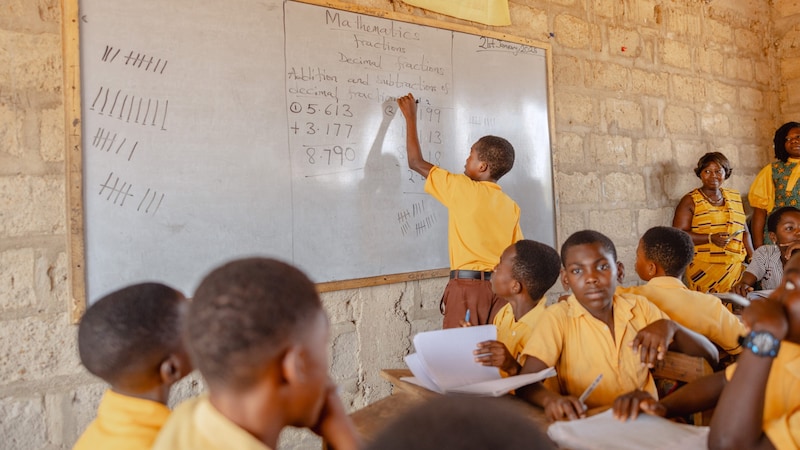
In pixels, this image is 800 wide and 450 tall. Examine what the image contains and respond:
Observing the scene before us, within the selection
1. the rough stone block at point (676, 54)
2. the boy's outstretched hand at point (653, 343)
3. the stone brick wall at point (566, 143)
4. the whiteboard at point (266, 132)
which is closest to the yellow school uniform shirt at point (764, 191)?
the stone brick wall at point (566, 143)

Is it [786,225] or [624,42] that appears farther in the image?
[624,42]

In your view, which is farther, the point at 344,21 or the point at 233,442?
the point at 344,21

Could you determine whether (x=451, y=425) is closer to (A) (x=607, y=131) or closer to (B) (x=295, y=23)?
(B) (x=295, y=23)

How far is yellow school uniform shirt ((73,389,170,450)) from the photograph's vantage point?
1006 millimetres

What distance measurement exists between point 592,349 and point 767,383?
2.07 feet

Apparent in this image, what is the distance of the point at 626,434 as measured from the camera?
1149mm

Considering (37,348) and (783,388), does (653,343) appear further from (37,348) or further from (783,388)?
(37,348)

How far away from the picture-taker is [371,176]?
2818 millimetres

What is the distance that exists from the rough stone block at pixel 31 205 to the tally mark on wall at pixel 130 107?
1.02ft

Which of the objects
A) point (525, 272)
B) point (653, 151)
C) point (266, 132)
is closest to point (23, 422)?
point (266, 132)

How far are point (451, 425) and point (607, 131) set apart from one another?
3.71 m

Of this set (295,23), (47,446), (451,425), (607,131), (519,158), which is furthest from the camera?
(607,131)

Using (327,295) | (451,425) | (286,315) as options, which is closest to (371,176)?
(327,295)

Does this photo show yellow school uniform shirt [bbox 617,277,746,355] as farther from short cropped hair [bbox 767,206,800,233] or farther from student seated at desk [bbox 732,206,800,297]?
short cropped hair [bbox 767,206,800,233]
